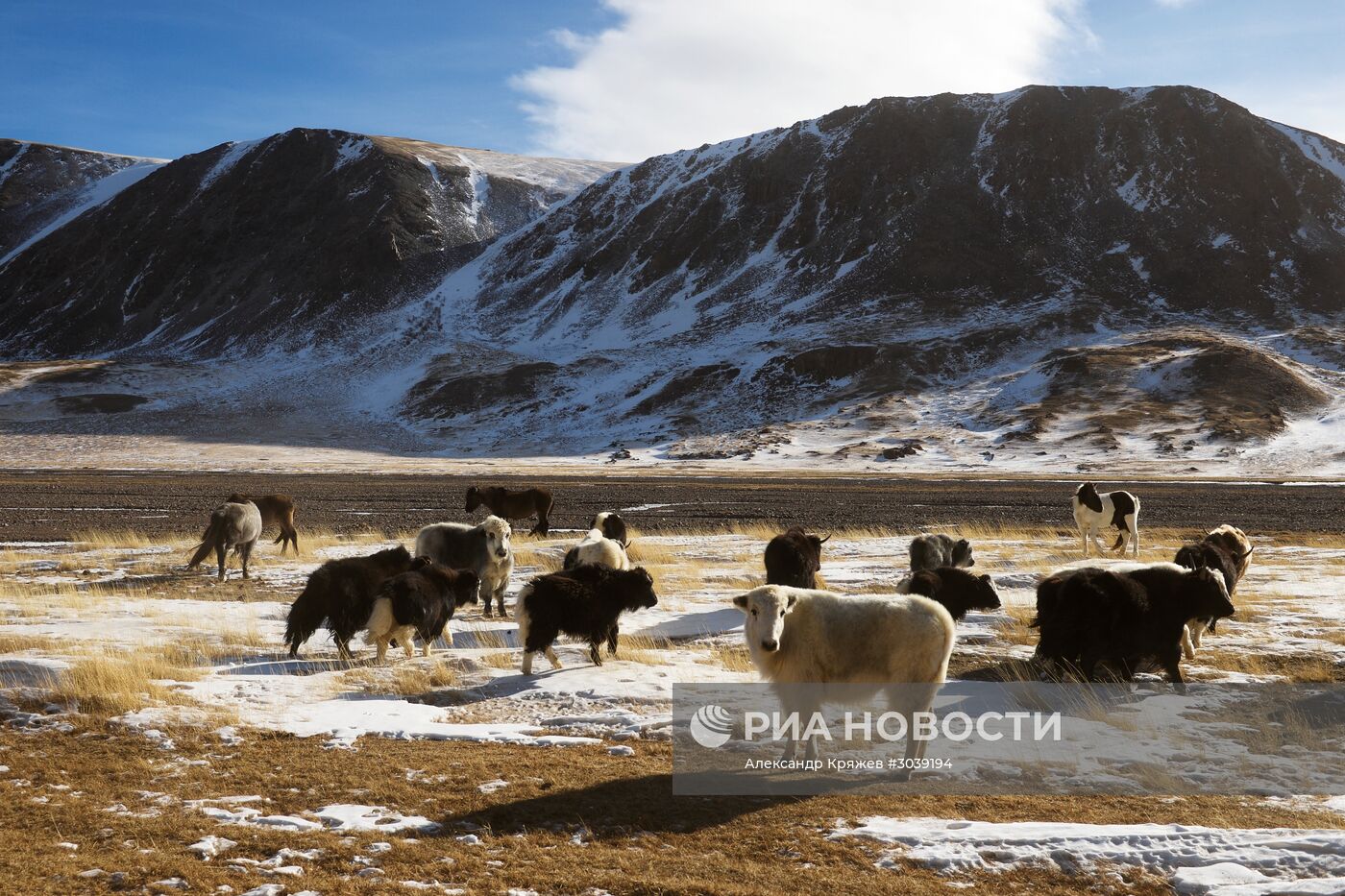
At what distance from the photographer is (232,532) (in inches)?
687

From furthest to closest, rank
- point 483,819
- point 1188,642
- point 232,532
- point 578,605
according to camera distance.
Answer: point 232,532 < point 1188,642 < point 578,605 < point 483,819

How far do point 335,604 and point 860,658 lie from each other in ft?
22.6

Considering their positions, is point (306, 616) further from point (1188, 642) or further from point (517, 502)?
point (517, 502)

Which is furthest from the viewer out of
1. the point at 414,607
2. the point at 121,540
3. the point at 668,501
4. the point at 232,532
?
the point at 668,501

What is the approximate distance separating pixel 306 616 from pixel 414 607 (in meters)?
1.38

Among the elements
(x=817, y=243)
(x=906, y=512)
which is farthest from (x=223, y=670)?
(x=817, y=243)

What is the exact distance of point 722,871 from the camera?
5.73 meters

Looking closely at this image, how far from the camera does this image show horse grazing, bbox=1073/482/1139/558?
840 inches

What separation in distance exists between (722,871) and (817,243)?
13227cm

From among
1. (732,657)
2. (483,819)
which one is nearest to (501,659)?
(732,657)

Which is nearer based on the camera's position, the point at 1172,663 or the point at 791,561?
the point at 1172,663

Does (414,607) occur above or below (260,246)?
below

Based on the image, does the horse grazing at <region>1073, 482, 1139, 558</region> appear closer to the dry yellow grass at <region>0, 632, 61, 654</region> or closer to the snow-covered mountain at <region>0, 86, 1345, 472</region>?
the dry yellow grass at <region>0, 632, 61, 654</region>

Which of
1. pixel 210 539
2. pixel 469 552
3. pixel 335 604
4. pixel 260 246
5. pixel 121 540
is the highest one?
pixel 260 246
